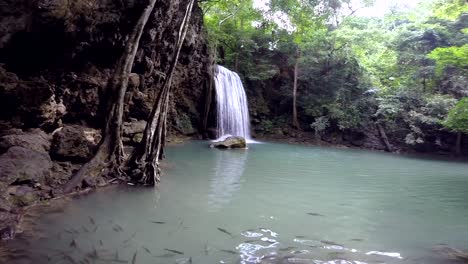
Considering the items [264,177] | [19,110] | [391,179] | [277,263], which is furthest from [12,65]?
[391,179]

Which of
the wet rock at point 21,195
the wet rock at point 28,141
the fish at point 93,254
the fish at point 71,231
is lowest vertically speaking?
the fish at point 71,231

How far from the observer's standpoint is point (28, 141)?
661 centimetres

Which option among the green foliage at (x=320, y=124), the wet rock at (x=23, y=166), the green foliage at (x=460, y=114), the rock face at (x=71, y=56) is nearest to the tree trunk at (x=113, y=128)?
the wet rock at (x=23, y=166)

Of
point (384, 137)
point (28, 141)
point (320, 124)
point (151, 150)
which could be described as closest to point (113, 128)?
point (151, 150)

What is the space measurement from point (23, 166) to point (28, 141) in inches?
43.4

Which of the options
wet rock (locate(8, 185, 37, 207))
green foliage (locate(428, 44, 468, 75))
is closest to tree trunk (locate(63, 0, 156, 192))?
wet rock (locate(8, 185, 37, 207))

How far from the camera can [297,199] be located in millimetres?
6781

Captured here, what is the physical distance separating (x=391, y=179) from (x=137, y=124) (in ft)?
30.0

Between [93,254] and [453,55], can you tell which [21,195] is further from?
[453,55]

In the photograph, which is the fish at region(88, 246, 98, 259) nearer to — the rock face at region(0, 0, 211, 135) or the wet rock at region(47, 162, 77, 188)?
the wet rock at region(47, 162, 77, 188)

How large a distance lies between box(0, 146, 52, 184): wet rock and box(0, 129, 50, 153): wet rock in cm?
29

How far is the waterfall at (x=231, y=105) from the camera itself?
20406 mm

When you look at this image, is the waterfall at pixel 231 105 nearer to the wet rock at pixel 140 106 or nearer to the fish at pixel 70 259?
the wet rock at pixel 140 106

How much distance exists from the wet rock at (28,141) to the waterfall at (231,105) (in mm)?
13186
